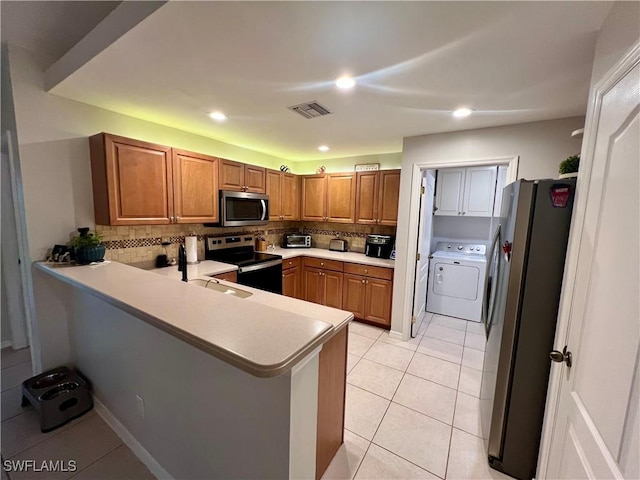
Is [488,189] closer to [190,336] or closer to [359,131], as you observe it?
[359,131]

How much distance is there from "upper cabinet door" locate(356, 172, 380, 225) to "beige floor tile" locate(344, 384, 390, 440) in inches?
82.4

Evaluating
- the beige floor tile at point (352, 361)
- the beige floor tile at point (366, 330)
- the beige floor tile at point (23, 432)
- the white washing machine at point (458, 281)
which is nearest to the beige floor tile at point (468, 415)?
the beige floor tile at point (352, 361)

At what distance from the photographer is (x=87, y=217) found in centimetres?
215

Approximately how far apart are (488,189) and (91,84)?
4.28 meters

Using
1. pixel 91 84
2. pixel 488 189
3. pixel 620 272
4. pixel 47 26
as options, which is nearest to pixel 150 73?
pixel 91 84

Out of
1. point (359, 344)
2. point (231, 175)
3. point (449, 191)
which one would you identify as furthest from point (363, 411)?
point (449, 191)

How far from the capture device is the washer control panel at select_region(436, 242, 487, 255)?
3.84 metres

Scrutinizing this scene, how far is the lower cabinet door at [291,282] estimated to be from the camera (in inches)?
139

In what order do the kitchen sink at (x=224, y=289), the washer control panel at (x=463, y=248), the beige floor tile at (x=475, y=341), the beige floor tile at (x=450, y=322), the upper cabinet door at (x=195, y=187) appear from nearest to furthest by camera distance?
the kitchen sink at (x=224, y=289) → the upper cabinet door at (x=195, y=187) → the beige floor tile at (x=475, y=341) → the beige floor tile at (x=450, y=322) → the washer control panel at (x=463, y=248)

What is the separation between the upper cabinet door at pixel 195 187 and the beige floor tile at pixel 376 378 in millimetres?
2185

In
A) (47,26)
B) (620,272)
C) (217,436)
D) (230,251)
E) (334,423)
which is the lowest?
(334,423)

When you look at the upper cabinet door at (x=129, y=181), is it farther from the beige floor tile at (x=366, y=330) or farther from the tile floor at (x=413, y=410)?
the beige floor tile at (x=366, y=330)

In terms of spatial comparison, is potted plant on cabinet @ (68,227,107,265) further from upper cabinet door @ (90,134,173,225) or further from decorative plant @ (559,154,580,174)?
decorative plant @ (559,154,580,174)

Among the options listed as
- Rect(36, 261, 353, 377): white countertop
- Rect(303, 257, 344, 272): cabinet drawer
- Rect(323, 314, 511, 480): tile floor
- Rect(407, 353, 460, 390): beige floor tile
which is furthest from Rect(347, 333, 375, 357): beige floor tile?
Rect(36, 261, 353, 377): white countertop
